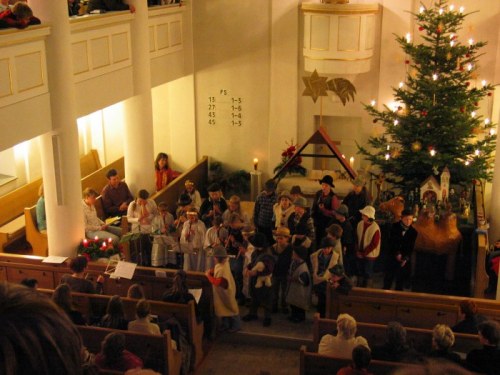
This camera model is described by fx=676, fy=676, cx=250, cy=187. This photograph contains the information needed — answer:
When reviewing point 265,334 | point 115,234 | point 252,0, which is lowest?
point 265,334

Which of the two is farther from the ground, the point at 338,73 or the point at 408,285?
the point at 338,73

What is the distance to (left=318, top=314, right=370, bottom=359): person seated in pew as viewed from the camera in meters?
7.30

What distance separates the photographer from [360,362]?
6406 mm

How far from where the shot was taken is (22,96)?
9258mm

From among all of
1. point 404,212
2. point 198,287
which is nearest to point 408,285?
point 404,212

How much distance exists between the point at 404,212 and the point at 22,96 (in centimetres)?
577

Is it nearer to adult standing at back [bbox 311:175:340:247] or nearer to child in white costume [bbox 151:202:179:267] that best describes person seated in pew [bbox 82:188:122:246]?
child in white costume [bbox 151:202:179:267]

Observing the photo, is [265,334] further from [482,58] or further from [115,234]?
[482,58]

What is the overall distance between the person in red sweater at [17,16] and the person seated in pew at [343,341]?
5.58 meters

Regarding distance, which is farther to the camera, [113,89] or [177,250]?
[113,89]

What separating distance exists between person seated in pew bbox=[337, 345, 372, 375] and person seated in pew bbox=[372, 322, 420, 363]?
2.16 ft

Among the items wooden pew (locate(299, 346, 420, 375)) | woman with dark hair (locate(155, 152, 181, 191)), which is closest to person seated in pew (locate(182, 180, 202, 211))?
woman with dark hair (locate(155, 152, 181, 191))

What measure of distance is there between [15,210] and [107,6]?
431cm

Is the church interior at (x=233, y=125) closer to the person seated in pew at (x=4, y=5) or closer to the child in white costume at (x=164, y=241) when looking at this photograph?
the person seated in pew at (x=4, y=5)
